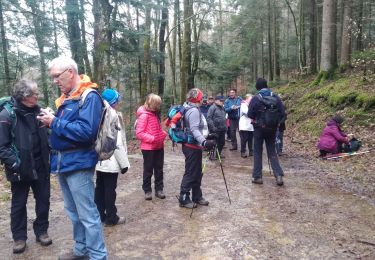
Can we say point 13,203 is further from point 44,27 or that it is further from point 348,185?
point 44,27

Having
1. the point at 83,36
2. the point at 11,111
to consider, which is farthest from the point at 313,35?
the point at 11,111

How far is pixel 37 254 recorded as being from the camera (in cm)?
434

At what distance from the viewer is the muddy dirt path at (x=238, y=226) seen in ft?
14.1

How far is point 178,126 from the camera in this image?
593 centimetres

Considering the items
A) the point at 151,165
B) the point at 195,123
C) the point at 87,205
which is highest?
the point at 195,123

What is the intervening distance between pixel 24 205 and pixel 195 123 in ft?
8.76

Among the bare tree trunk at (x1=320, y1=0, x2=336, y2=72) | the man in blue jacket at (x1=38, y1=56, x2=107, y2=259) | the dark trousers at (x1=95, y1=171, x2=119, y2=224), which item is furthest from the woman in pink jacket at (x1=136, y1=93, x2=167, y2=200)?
the bare tree trunk at (x1=320, y1=0, x2=336, y2=72)

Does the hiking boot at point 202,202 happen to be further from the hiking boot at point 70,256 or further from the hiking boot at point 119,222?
the hiking boot at point 70,256

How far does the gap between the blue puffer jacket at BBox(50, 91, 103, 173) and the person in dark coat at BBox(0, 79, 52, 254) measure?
88 centimetres

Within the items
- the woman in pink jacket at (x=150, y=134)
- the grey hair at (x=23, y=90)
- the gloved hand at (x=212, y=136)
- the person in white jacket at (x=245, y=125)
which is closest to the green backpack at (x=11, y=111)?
the grey hair at (x=23, y=90)

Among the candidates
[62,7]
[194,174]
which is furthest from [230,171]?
[62,7]

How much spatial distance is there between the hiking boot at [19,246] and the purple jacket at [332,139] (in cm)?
800

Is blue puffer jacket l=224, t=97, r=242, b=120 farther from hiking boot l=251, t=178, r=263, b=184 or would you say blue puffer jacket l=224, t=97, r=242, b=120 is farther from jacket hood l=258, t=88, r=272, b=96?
hiking boot l=251, t=178, r=263, b=184

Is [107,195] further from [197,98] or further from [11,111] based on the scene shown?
[197,98]
